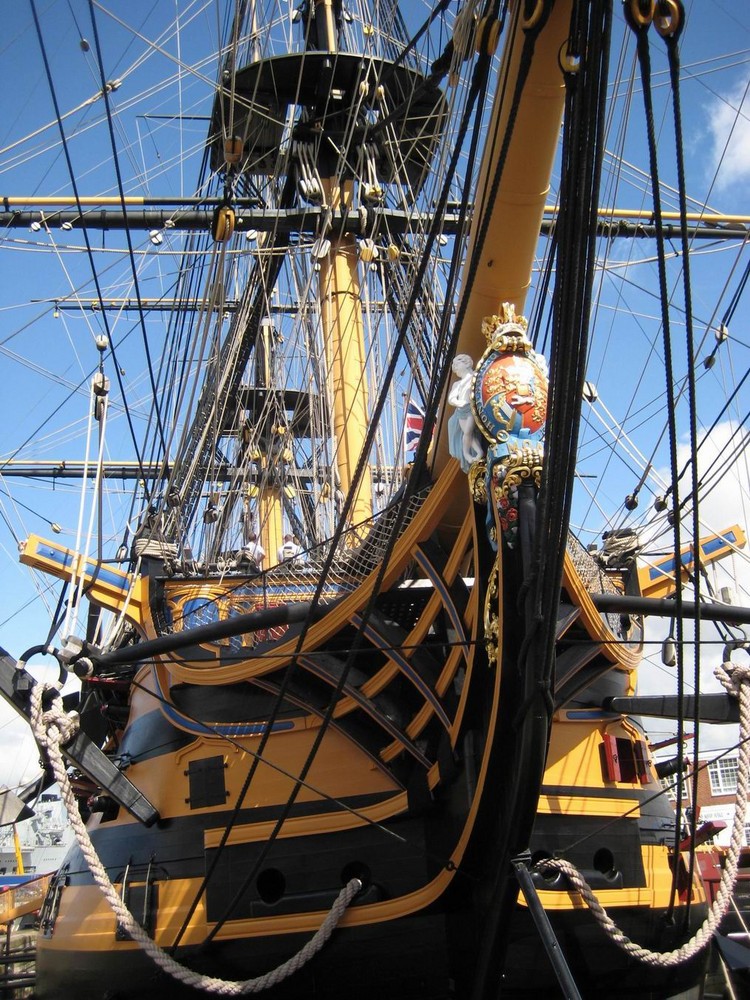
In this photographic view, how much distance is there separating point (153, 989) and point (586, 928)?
3.41m

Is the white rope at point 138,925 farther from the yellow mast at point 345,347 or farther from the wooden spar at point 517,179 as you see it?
the yellow mast at point 345,347

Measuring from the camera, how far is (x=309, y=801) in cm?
795

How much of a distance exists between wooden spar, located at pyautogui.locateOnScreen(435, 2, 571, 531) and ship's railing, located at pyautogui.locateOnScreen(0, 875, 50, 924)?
981cm

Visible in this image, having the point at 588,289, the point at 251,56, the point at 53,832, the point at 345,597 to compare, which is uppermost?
the point at 251,56

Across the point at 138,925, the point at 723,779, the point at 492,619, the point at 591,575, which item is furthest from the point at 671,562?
the point at 723,779

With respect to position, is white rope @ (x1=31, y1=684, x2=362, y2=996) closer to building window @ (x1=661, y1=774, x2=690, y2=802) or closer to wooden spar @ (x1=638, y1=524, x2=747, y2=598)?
building window @ (x1=661, y1=774, x2=690, y2=802)

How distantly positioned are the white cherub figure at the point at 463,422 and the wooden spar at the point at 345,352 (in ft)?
19.5

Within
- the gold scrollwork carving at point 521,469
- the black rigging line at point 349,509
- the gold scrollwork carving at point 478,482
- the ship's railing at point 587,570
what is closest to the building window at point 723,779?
the ship's railing at point 587,570

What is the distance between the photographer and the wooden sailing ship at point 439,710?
602cm

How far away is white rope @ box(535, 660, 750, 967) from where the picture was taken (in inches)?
287

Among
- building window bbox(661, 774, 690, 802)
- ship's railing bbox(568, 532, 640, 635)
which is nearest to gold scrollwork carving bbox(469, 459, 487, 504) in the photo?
ship's railing bbox(568, 532, 640, 635)

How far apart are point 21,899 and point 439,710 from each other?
20931mm

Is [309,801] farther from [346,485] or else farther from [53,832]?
[53,832]

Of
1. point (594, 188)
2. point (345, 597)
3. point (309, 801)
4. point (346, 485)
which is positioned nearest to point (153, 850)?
point (309, 801)
